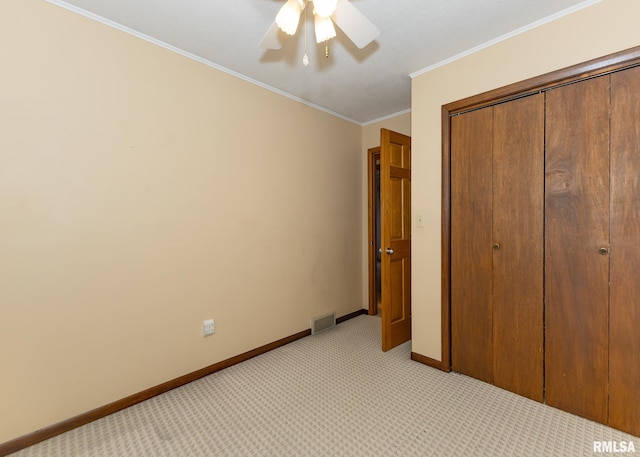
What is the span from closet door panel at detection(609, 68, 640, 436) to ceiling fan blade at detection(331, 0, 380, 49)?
139 centimetres

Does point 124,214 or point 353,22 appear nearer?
point 353,22

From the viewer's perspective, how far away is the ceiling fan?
1292mm

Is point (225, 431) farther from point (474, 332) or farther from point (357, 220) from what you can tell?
point (357, 220)

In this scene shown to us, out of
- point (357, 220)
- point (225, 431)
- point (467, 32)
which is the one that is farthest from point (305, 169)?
point (225, 431)

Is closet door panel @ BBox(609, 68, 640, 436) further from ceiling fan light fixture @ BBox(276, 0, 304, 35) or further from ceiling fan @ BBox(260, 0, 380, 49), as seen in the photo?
ceiling fan light fixture @ BBox(276, 0, 304, 35)

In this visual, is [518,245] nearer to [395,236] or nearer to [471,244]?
[471,244]

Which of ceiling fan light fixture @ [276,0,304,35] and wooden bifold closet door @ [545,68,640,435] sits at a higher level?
ceiling fan light fixture @ [276,0,304,35]

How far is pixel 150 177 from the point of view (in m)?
2.05

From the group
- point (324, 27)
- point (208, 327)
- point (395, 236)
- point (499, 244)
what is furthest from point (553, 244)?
point (208, 327)

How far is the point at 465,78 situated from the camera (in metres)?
2.23

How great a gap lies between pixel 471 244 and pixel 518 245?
0.30 m

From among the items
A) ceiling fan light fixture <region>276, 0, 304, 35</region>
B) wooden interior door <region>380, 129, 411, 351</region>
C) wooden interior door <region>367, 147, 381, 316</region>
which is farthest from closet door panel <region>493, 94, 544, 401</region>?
wooden interior door <region>367, 147, 381, 316</region>

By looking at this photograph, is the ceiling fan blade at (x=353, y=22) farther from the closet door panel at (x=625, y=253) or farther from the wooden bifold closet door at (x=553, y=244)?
the closet door panel at (x=625, y=253)

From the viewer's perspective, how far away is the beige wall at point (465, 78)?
1.69 m
